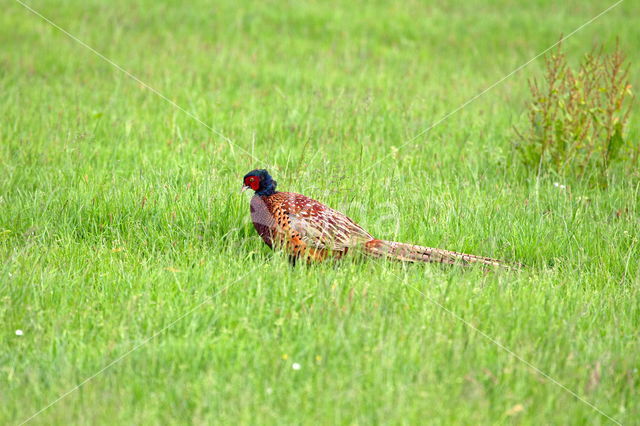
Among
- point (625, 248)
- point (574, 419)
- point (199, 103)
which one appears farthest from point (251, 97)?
point (574, 419)

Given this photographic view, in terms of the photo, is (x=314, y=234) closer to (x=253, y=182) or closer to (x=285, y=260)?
(x=285, y=260)

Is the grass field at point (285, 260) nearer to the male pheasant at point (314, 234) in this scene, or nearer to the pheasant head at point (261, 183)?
the male pheasant at point (314, 234)

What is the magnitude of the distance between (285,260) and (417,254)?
2.91 ft

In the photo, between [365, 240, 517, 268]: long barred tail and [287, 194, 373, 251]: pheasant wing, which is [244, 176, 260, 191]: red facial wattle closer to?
[287, 194, 373, 251]: pheasant wing

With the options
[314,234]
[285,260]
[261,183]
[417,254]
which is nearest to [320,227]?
[314,234]

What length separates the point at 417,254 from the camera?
4613 mm

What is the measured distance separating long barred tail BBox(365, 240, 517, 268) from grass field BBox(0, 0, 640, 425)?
0.30 feet

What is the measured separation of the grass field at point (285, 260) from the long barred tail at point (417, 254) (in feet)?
0.30

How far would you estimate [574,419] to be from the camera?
306 centimetres

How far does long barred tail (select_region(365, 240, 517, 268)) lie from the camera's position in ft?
14.9

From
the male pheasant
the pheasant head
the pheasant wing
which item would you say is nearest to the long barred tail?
the male pheasant

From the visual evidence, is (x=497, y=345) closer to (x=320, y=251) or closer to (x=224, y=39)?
(x=320, y=251)

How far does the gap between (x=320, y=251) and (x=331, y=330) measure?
1.00m

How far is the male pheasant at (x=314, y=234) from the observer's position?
4.50 m
